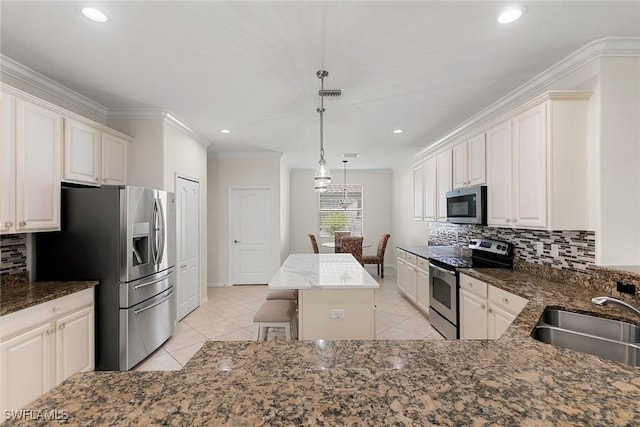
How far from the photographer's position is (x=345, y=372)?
0.88 metres

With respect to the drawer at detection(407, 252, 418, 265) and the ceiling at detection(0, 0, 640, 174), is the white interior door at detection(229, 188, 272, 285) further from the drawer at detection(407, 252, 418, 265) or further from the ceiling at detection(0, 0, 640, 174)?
the drawer at detection(407, 252, 418, 265)

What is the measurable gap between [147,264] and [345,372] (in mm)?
2663

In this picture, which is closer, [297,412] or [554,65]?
[297,412]

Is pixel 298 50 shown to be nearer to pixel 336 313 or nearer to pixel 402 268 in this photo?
pixel 336 313

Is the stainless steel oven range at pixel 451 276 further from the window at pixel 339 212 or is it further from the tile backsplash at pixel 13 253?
the window at pixel 339 212

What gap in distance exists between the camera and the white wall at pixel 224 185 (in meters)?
5.67

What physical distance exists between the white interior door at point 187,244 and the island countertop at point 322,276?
5.52 feet

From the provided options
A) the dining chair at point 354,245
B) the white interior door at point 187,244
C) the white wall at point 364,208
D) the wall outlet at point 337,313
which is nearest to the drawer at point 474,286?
the wall outlet at point 337,313

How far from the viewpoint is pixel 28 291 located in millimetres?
2191

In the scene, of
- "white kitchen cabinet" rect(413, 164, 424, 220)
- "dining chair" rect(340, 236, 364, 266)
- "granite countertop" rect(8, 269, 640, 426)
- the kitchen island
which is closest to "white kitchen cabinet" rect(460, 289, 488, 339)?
the kitchen island

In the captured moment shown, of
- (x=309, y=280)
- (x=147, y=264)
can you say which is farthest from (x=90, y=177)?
(x=309, y=280)

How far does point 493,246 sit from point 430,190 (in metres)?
1.64

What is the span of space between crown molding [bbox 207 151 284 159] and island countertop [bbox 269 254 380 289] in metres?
2.85

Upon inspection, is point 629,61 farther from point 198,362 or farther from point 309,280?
point 198,362
